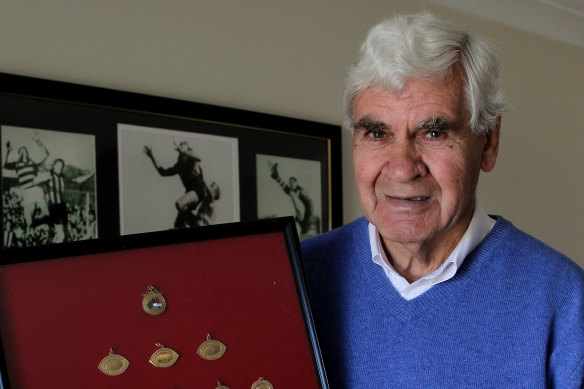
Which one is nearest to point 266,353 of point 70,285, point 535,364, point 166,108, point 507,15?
point 70,285

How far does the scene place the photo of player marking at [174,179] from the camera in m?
1.77

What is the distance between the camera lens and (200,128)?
1938mm

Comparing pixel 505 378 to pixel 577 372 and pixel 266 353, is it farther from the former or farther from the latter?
pixel 266 353

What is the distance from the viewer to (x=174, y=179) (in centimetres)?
187

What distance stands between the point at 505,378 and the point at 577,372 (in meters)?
0.11

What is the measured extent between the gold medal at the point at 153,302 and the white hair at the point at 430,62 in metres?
0.52

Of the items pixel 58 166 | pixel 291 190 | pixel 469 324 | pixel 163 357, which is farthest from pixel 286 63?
pixel 163 357

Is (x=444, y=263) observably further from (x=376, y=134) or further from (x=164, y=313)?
(x=164, y=313)

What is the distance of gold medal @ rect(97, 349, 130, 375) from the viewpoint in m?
0.86

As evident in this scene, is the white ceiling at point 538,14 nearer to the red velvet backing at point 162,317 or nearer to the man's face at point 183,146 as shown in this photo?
the man's face at point 183,146

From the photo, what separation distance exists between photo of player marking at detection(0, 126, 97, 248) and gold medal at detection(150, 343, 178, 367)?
830 millimetres

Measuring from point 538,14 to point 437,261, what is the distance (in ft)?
8.41

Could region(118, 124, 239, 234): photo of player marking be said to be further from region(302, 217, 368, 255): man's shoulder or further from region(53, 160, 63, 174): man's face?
region(302, 217, 368, 255): man's shoulder

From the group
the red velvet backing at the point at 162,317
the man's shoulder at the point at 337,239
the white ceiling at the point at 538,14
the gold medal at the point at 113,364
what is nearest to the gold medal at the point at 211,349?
the red velvet backing at the point at 162,317
